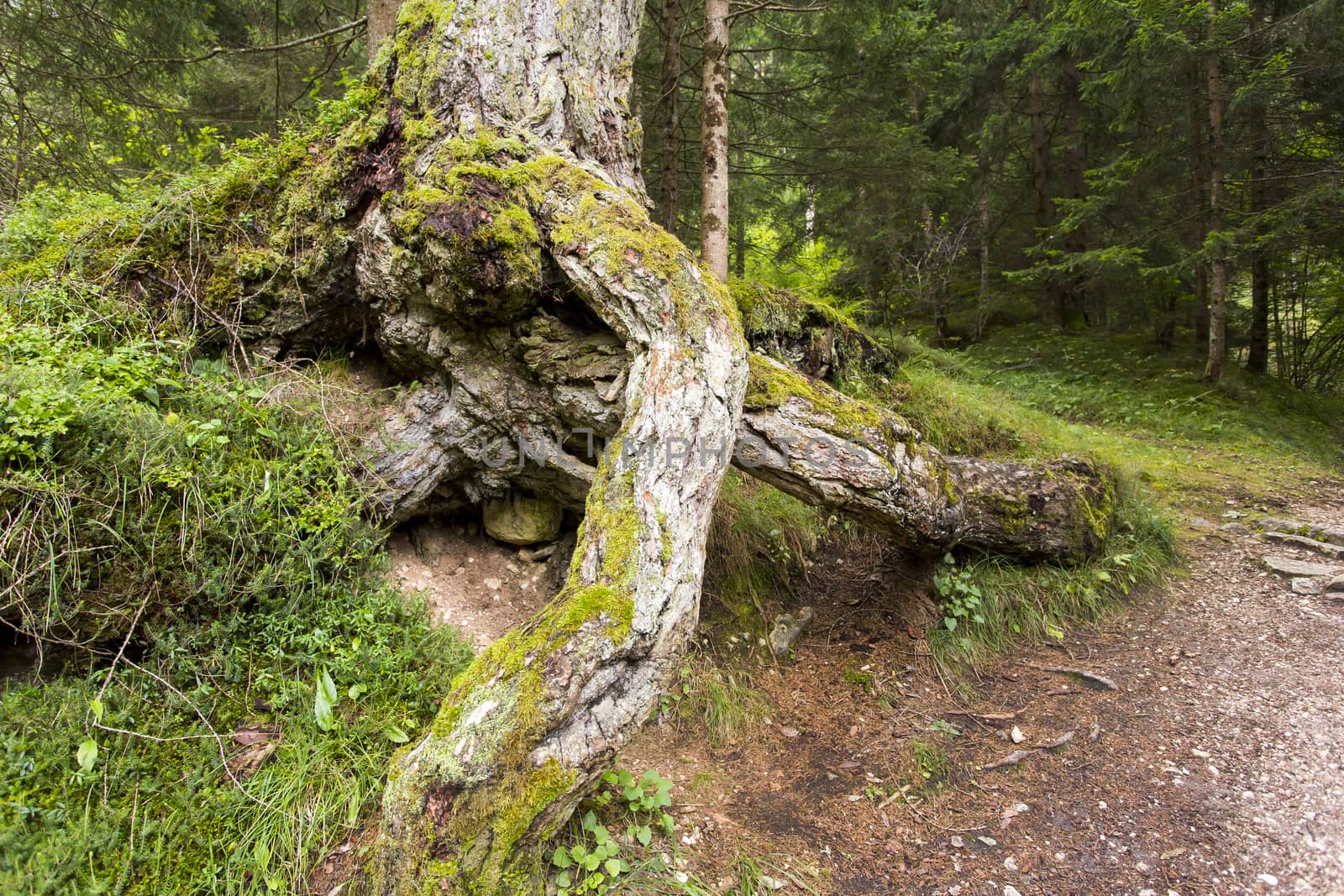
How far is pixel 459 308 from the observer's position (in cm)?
366

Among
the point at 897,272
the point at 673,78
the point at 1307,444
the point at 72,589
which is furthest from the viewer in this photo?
the point at 897,272

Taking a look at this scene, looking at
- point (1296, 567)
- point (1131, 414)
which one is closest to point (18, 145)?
point (1296, 567)

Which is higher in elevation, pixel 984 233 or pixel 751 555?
pixel 984 233

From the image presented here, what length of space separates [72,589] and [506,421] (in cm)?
216

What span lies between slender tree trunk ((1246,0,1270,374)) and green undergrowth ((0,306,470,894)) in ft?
35.7

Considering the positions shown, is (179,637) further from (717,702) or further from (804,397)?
(804,397)

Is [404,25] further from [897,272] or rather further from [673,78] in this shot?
[897,272]

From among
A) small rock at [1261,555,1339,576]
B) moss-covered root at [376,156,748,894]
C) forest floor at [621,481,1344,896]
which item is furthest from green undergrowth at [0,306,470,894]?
small rock at [1261,555,1339,576]

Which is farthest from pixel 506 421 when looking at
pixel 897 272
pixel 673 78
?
pixel 897 272

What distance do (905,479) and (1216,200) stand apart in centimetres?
907

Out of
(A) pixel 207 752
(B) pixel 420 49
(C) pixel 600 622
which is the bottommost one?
(A) pixel 207 752

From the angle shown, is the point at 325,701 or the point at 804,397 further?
the point at 804,397

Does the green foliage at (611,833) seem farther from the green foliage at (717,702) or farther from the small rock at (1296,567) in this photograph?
A: the small rock at (1296,567)

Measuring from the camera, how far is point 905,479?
371 centimetres
